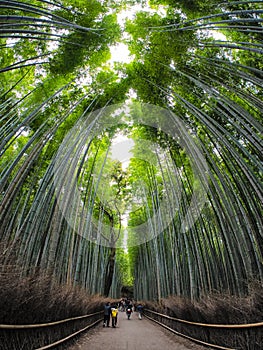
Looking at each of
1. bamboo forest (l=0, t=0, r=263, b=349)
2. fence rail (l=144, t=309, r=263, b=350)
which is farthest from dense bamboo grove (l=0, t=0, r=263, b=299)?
fence rail (l=144, t=309, r=263, b=350)

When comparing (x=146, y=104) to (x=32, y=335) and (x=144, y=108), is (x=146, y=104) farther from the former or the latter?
(x=32, y=335)

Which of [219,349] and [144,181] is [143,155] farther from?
[219,349]

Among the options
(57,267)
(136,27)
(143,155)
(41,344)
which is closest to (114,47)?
(136,27)

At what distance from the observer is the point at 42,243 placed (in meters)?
3.77

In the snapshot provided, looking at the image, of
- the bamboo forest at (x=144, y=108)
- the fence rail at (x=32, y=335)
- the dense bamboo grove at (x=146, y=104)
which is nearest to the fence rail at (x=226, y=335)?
the bamboo forest at (x=144, y=108)

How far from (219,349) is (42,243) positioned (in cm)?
276

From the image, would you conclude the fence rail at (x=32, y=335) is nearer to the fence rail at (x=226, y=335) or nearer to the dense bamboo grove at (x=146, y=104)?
the dense bamboo grove at (x=146, y=104)

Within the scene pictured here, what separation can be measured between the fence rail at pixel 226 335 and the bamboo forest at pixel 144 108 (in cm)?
45

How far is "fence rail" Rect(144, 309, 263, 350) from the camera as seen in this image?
7.84 ft

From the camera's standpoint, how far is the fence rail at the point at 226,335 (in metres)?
2.39

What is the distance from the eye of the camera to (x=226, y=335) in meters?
2.99

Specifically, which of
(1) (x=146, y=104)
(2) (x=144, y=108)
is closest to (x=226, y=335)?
(1) (x=146, y=104)

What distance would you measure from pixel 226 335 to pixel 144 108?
4435 millimetres

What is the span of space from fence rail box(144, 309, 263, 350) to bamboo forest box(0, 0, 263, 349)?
452 millimetres
